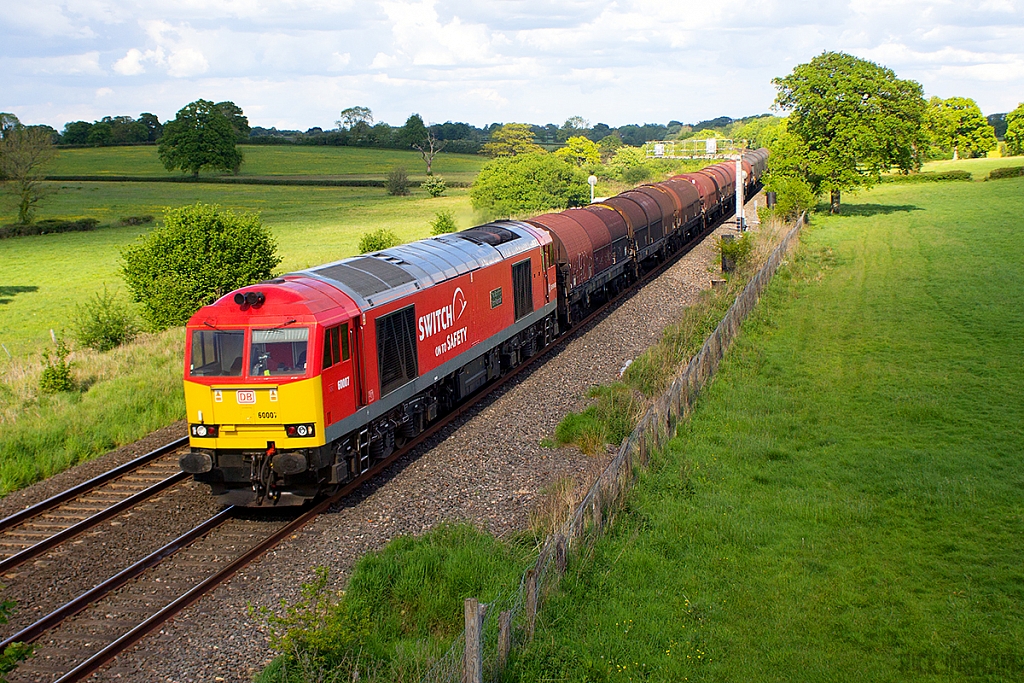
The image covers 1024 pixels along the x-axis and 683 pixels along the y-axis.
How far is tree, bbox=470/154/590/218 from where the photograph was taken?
59156mm

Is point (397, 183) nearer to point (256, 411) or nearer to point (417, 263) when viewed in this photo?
point (417, 263)

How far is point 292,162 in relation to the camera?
11650 cm

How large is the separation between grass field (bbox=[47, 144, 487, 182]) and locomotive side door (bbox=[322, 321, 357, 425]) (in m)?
91.0

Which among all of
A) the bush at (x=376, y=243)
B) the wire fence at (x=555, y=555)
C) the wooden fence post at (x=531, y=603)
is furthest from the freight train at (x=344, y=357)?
the bush at (x=376, y=243)

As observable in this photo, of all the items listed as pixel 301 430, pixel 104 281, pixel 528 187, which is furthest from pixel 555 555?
pixel 528 187

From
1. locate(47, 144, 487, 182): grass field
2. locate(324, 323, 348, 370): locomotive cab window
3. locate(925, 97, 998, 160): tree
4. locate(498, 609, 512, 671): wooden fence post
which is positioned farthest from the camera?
locate(925, 97, 998, 160): tree

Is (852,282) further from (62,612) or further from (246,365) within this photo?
(62,612)

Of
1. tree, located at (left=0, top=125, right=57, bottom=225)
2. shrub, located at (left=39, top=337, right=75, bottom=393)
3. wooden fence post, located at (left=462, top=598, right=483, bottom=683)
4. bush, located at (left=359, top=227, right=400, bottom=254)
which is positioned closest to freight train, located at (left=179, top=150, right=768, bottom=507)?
wooden fence post, located at (left=462, top=598, right=483, bottom=683)

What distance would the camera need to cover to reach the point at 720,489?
591 inches

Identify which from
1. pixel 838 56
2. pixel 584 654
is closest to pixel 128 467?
pixel 584 654

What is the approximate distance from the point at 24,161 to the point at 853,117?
179ft

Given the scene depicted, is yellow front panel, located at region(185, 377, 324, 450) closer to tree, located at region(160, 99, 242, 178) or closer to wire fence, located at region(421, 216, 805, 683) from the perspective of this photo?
wire fence, located at region(421, 216, 805, 683)

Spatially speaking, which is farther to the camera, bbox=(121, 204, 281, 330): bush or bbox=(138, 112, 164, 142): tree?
bbox=(138, 112, 164, 142): tree

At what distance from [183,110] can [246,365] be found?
91811 mm
